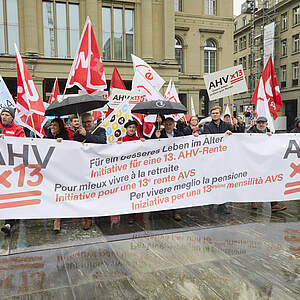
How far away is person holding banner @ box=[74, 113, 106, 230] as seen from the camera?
17.5 ft

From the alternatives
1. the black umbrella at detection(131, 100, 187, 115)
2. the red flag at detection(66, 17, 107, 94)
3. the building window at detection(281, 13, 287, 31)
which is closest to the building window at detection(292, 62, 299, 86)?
the building window at detection(281, 13, 287, 31)

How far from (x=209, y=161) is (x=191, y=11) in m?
26.9

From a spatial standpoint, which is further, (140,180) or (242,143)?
(242,143)

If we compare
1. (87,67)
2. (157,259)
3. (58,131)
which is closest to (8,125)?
(58,131)

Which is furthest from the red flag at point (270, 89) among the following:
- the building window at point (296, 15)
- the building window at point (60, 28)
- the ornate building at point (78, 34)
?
the building window at point (296, 15)

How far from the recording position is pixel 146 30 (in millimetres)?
23703

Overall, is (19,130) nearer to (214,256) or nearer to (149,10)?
(214,256)

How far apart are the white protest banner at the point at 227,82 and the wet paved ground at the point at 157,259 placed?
3154mm

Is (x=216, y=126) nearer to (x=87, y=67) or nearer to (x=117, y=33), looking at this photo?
(x=87, y=67)

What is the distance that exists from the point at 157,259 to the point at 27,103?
3388 mm

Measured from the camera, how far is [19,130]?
18.5ft

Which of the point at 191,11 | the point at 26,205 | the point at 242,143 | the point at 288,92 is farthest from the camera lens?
the point at 288,92

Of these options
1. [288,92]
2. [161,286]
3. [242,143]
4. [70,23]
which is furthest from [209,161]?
[288,92]

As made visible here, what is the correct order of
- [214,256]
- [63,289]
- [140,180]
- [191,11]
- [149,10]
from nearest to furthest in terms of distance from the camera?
[63,289] < [214,256] < [140,180] < [149,10] < [191,11]
